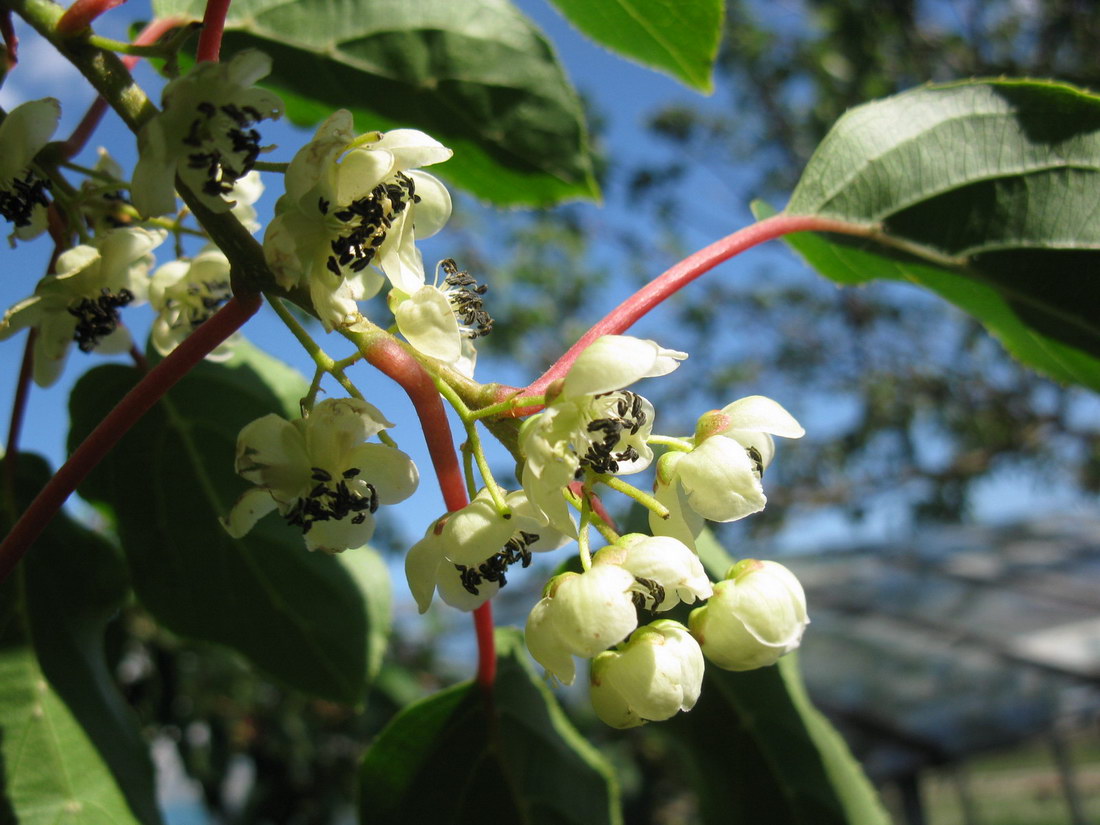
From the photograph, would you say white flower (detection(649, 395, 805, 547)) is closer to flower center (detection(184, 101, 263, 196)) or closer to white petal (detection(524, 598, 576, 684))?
white petal (detection(524, 598, 576, 684))

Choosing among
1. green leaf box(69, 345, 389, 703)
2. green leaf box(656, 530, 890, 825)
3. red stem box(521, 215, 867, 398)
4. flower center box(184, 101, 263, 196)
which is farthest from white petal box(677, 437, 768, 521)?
green leaf box(69, 345, 389, 703)

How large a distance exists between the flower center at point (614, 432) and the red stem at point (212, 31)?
0.36m

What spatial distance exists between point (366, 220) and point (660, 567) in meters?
0.29

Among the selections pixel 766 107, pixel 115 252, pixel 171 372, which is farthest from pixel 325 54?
pixel 766 107

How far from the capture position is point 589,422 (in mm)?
561

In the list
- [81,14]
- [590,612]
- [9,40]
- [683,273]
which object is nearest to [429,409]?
[590,612]

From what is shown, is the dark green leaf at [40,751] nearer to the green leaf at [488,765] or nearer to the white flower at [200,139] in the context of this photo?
the green leaf at [488,765]

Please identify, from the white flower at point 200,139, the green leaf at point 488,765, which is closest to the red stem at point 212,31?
the white flower at point 200,139

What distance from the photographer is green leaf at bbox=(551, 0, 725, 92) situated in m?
0.94

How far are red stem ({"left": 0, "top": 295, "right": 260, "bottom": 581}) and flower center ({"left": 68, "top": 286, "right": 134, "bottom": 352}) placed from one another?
22 cm

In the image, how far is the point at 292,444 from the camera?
587mm

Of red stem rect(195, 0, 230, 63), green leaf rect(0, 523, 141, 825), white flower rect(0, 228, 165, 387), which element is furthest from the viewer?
green leaf rect(0, 523, 141, 825)

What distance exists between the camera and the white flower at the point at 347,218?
1.85ft

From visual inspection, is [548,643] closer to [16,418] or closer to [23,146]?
[23,146]
